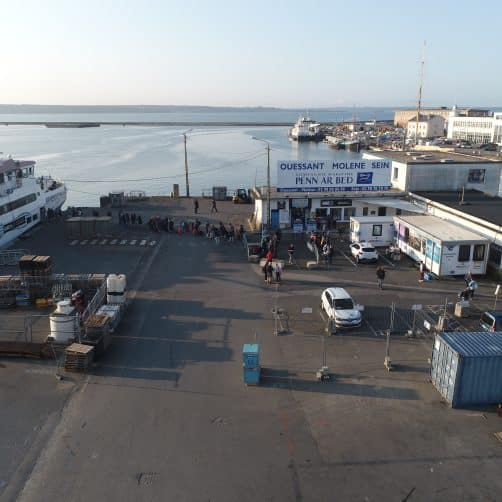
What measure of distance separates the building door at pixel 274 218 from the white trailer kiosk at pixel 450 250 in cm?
1011

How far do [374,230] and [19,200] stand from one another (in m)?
23.8

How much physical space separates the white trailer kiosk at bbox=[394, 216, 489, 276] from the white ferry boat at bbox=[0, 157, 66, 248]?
24969 mm

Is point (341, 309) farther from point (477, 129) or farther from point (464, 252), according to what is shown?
point (477, 129)

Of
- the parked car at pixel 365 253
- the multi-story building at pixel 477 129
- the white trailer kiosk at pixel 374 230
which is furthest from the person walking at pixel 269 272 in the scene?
the multi-story building at pixel 477 129

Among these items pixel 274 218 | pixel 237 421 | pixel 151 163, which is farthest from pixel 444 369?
pixel 151 163

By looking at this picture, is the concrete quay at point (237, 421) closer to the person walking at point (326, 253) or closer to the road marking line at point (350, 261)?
the road marking line at point (350, 261)

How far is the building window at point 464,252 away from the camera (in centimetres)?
2414

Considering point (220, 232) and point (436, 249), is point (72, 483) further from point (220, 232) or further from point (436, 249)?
point (220, 232)

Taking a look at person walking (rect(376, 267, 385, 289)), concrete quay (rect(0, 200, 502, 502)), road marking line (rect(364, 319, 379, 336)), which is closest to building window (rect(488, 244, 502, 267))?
person walking (rect(376, 267, 385, 289))

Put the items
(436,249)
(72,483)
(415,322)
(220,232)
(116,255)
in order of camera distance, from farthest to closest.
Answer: (220,232), (116,255), (436,249), (415,322), (72,483)

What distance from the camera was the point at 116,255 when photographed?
94.2 ft

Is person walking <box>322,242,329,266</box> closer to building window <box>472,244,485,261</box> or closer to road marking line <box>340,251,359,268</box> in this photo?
road marking line <box>340,251,359,268</box>

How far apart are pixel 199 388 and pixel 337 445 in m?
4.38

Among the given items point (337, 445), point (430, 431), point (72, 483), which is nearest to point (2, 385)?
point (72, 483)
